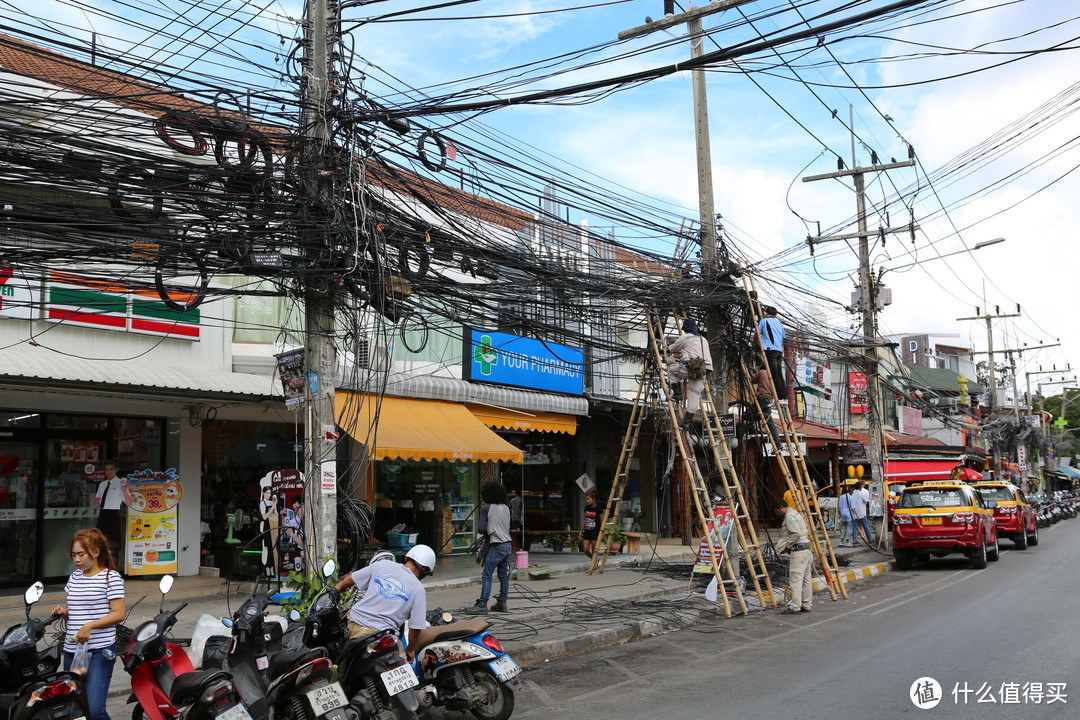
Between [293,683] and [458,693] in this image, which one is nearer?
[293,683]

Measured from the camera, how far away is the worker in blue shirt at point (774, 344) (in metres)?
15.7

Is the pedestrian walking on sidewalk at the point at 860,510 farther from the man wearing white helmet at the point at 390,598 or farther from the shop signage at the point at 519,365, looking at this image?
the man wearing white helmet at the point at 390,598

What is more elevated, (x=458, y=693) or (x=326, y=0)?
(x=326, y=0)

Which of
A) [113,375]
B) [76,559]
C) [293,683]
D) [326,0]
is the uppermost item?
[326,0]

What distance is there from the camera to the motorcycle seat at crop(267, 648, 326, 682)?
244 inches

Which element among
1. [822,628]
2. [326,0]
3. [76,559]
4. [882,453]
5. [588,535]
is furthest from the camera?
[882,453]

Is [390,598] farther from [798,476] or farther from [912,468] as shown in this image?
[912,468]

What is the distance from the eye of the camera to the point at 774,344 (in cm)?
1573

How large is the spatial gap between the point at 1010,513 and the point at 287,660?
22.9m

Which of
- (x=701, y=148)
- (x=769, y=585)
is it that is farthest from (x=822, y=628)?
(x=701, y=148)

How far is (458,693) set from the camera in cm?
695

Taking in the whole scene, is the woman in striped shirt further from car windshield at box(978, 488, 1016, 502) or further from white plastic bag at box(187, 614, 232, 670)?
car windshield at box(978, 488, 1016, 502)

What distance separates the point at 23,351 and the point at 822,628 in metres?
11.2

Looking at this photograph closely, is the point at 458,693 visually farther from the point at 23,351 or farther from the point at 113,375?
the point at 23,351
